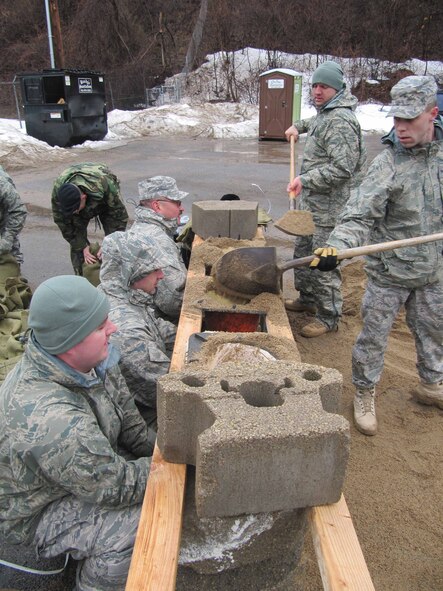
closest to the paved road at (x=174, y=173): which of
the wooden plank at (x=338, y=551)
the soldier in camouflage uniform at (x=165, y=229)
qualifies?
the soldier in camouflage uniform at (x=165, y=229)

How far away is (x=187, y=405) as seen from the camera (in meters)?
1.96

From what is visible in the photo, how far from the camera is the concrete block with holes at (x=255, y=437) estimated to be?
172cm

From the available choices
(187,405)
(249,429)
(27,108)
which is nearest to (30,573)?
(187,405)

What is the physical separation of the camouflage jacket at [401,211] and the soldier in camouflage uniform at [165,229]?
3.84 feet

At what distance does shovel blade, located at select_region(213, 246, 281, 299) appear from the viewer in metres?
3.42

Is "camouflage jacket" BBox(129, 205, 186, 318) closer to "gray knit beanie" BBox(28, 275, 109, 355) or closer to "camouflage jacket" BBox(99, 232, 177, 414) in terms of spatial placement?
"camouflage jacket" BBox(99, 232, 177, 414)

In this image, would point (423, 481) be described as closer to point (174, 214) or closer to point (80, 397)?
point (80, 397)

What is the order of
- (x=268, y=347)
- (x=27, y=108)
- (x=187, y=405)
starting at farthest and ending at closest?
(x=27, y=108), (x=268, y=347), (x=187, y=405)

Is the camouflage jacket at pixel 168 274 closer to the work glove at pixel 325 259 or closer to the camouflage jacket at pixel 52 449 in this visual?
the work glove at pixel 325 259

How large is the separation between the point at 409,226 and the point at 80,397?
7.09 feet

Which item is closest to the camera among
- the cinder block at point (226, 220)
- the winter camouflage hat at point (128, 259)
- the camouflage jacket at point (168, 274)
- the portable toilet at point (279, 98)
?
the winter camouflage hat at point (128, 259)

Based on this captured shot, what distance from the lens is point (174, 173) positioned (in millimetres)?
11406

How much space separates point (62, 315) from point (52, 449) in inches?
18.8

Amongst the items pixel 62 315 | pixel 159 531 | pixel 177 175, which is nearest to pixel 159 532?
pixel 159 531
